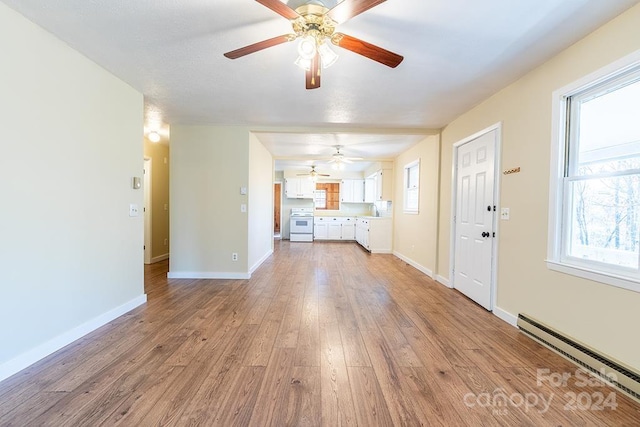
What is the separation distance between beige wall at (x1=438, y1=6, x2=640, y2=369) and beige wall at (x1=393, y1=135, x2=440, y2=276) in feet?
3.97

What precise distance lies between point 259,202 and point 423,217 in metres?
2.96

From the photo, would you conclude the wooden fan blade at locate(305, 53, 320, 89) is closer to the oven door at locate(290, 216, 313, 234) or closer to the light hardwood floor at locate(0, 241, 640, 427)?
the light hardwood floor at locate(0, 241, 640, 427)

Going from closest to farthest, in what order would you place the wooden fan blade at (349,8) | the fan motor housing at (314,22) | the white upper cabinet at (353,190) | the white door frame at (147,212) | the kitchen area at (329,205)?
1. the wooden fan blade at (349,8)
2. the fan motor housing at (314,22)
3. the white door frame at (147,212)
4. the kitchen area at (329,205)
5. the white upper cabinet at (353,190)

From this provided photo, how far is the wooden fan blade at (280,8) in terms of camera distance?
4.50 ft

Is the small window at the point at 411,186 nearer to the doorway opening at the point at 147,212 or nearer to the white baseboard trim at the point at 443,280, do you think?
the white baseboard trim at the point at 443,280

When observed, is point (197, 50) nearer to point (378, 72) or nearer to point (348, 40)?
point (348, 40)

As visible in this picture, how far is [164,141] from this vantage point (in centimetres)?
502

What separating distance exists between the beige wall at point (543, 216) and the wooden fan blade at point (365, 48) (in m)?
1.38

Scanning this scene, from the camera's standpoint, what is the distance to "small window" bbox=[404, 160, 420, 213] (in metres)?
5.17

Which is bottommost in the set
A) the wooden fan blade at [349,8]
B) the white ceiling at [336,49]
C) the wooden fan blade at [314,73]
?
the wooden fan blade at [314,73]

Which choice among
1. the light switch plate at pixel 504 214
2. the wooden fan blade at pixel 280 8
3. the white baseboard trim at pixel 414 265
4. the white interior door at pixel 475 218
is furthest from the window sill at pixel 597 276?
the wooden fan blade at pixel 280 8

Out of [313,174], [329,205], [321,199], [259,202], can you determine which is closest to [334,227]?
[329,205]

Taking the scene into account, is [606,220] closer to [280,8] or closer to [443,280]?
[443,280]

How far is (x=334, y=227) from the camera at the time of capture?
8492mm
